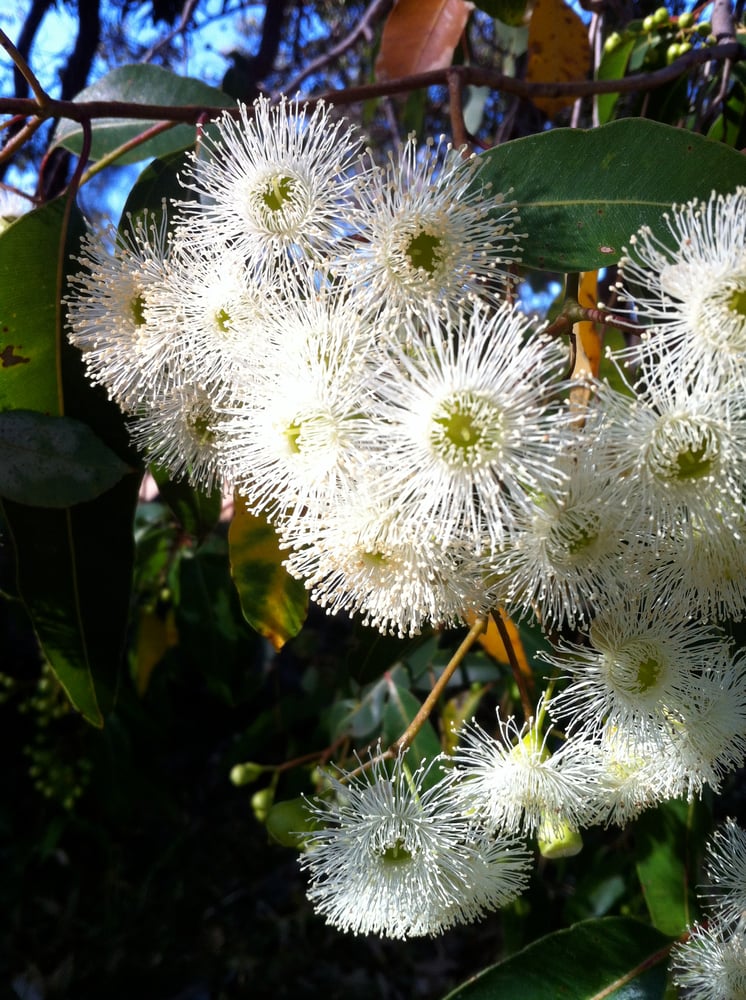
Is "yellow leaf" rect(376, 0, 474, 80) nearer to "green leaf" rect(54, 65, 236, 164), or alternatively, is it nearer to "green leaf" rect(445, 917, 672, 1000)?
"green leaf" rect(54, 65, 236, 164)

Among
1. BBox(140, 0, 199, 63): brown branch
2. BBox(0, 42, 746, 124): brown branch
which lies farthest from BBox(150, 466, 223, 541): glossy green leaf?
BBox(140, 0, 199, 63): brown branch

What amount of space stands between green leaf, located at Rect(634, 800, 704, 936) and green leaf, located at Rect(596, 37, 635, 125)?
1.35 meters

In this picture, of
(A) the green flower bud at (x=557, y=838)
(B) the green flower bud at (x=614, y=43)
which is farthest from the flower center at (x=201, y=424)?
(B) the green flower bud at (x=614, y=43)

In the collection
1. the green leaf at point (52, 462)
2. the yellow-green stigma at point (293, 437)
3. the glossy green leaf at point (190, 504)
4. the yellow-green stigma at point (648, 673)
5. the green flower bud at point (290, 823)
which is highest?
the yellow-green stigma at point (293, 437)

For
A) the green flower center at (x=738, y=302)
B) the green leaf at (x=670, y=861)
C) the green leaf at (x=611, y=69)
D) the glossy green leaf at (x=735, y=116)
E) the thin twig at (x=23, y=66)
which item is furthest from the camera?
the green leaf at (x=611, y=69)

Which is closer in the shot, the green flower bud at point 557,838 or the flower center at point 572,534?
the flower center at point 572,534

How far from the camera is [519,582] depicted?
0.91 meters

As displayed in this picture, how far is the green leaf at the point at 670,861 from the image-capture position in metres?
1.33

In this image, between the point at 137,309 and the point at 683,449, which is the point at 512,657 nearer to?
the point at 683,449

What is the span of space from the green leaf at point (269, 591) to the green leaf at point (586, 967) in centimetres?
57

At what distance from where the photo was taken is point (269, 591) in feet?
3.84

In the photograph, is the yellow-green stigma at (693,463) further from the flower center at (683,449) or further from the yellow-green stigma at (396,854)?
the yellow-green stigma at (396,854)

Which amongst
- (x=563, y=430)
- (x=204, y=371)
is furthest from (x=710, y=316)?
(x=204, y=371)

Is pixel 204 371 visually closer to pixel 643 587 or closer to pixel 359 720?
pixel 643 587
